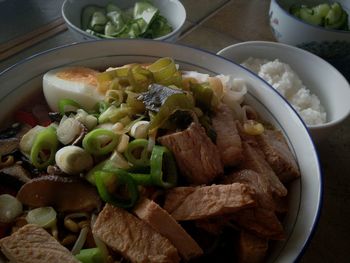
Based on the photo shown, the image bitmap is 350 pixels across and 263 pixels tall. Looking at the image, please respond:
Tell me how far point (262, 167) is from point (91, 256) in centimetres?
48

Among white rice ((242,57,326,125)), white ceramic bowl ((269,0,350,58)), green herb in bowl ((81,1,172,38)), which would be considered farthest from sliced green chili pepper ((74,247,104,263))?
white ceramic bowl ((269,0,350,58))

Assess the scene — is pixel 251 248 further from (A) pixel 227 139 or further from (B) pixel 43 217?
(B) pixel 43 217

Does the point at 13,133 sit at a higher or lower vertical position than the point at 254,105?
higher

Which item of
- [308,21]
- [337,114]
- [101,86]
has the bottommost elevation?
[337,114]

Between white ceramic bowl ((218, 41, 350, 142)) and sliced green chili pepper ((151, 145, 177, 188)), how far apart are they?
2.46 feet

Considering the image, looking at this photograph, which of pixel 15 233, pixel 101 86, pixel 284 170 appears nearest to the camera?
pixel 15 233

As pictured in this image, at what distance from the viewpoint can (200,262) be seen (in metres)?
0.92

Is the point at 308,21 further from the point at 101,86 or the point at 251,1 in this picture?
the point at 101,86

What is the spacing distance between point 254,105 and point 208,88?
0.21 meters

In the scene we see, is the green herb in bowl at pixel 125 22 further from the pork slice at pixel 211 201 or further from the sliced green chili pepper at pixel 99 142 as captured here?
the pork slice at pixel 211 201

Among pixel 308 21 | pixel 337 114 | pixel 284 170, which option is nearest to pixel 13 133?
pixel 284 170

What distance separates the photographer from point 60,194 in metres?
0.97

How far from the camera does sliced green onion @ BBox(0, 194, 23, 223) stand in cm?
92

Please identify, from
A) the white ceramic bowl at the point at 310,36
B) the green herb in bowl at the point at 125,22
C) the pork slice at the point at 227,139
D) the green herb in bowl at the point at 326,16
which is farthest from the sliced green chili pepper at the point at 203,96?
the green herb in bowl at the point at 326,16
